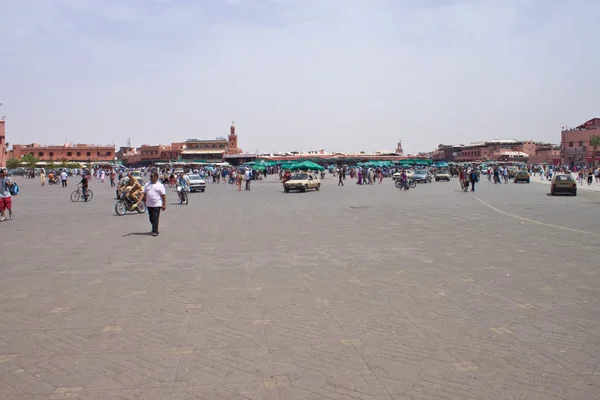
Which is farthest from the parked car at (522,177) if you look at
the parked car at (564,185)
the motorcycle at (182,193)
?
the motorcycle at (182,193)

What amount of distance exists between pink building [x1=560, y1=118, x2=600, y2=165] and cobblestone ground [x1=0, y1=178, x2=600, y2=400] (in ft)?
293

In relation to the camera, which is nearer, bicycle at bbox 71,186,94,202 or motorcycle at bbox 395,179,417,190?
bicycle at bbox 71,186,94,202

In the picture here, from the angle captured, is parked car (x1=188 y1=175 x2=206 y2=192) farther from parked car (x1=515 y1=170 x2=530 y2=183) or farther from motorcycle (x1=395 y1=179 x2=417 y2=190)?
parked car (x1=515 y1=170 x2=530 y2=183)

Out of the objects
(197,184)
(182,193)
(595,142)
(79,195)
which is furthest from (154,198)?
(595,142)

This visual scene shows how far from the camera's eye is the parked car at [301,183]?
33750mm

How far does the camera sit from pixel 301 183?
33.8m

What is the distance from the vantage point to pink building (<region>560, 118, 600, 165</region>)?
294 feet

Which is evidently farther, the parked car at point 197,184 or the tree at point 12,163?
the tree at point 12,163

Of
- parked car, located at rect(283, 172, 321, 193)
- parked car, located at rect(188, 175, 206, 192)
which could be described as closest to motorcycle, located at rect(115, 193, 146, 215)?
parked car, located at rect(283, 172, 321, 193)

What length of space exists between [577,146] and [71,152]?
9913 centimetres

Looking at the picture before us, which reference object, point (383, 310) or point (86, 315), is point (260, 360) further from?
point (86, 315)

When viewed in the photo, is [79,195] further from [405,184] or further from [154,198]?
[405,184]

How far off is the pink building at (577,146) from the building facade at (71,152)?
88.6 m

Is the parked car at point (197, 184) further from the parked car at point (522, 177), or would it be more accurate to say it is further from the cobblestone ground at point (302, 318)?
the parked car at point (522, 177)
